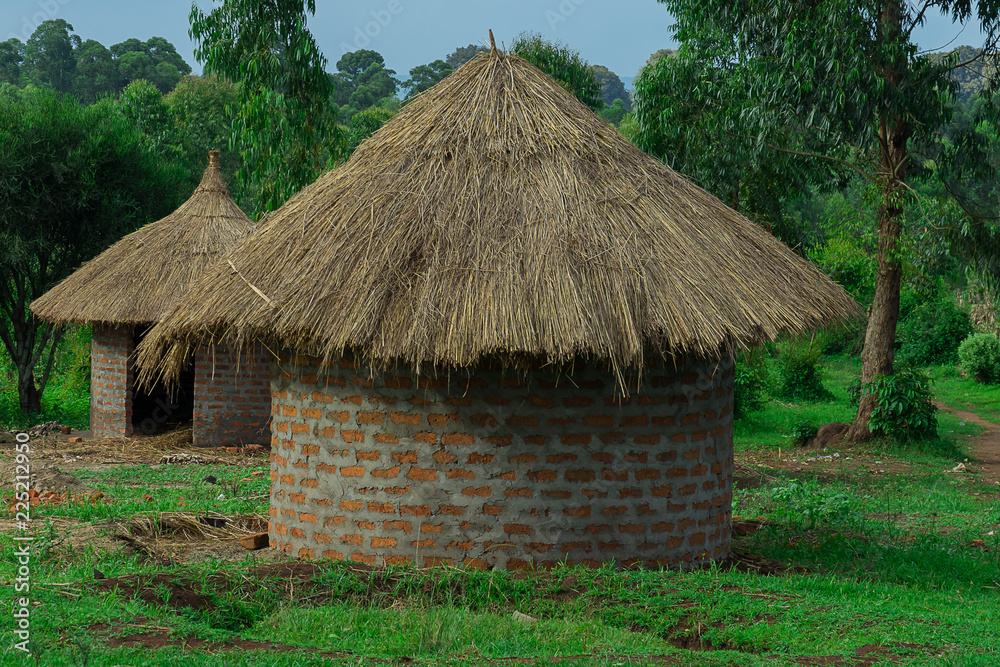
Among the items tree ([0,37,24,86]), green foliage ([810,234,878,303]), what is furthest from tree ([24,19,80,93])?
green foliage ([810,234,878,303])

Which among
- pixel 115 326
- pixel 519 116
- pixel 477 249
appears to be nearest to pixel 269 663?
pixel 477 249

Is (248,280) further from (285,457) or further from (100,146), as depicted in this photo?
(100,146)

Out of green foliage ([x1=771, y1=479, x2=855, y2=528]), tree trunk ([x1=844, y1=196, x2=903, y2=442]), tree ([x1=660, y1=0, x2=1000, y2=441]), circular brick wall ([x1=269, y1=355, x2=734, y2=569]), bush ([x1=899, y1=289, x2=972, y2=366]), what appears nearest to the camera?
circular brick wall ([x1=269, y1=355, x2=734, y2=569])

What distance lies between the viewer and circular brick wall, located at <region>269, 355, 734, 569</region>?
19.9 ft

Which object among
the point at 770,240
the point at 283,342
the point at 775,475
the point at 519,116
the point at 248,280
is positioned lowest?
the point at 775,475

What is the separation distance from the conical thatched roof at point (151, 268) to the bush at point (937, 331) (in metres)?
20.4

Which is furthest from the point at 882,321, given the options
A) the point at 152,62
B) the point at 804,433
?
the point at 152,62

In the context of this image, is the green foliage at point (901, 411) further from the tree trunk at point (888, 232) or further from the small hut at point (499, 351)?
the small hut at point (499, 351)

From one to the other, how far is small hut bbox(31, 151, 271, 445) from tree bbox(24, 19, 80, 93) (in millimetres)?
24720

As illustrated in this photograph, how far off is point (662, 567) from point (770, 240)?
276 centimetres

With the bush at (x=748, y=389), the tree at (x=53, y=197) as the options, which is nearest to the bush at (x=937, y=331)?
the bush at (x=748, y=389)

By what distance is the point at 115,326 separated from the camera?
13.6 m

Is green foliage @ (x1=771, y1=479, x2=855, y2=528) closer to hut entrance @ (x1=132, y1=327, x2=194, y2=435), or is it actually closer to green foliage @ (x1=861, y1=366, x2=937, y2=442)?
green foliage @ (x1=861, y1=366, x2=937, y2=442)

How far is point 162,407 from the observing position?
15.4 meters
